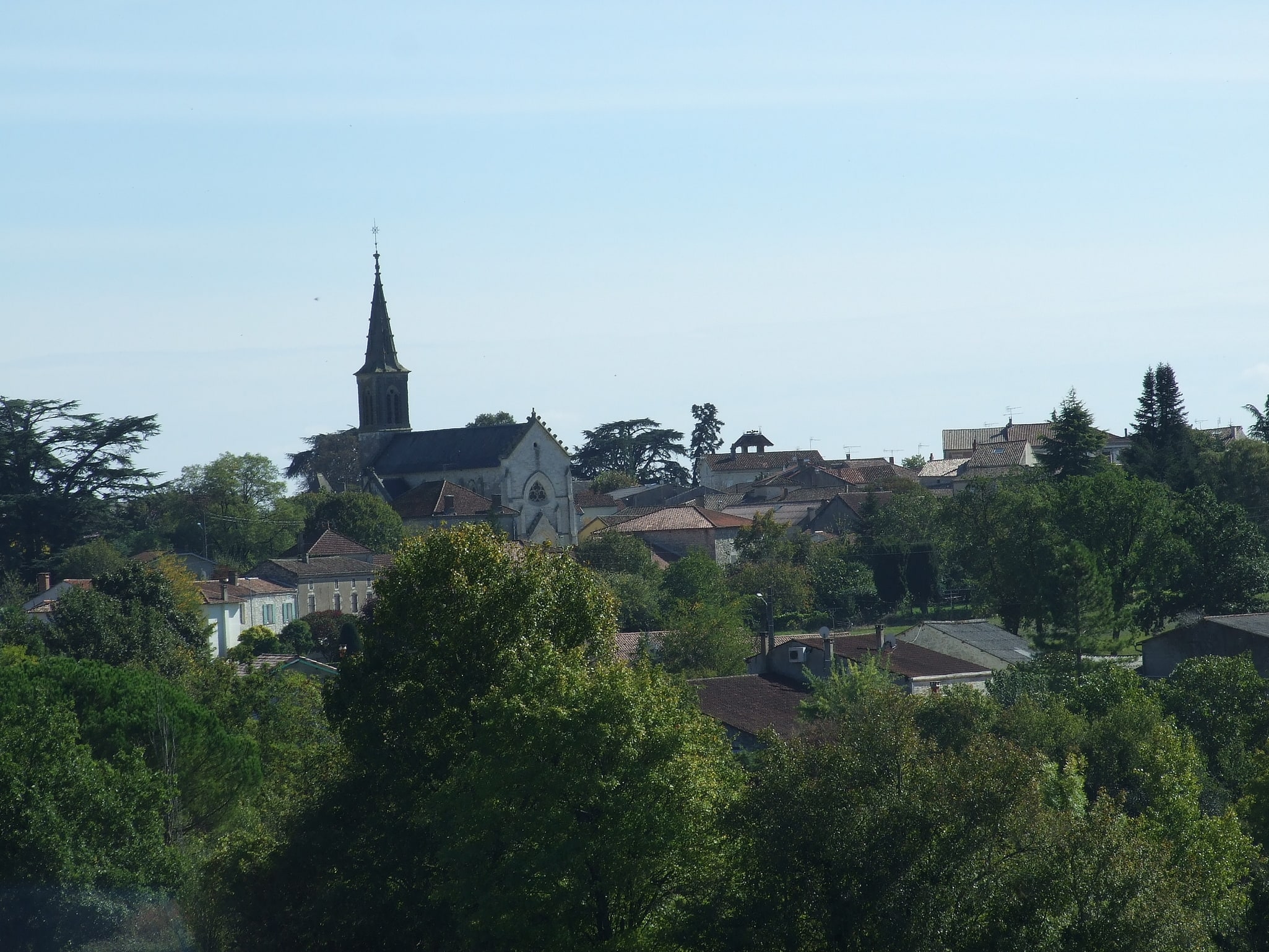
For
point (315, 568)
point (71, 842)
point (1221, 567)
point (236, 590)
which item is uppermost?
point (315, 568)

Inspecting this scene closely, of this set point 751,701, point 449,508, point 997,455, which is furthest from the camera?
point 997,455

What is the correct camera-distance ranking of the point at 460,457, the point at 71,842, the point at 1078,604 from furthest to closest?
1. the point at 460,457
2. the point at 1078,604
3. the point at 71,842

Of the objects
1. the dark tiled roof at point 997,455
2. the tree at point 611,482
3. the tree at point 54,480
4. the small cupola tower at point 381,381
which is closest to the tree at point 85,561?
the tree at point 54,480

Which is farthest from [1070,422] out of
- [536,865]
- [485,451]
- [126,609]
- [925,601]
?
[536,865]

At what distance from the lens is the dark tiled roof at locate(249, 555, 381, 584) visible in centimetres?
7038

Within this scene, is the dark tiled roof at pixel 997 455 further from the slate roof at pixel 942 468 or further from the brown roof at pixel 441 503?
the brown roof at pixel 441 503

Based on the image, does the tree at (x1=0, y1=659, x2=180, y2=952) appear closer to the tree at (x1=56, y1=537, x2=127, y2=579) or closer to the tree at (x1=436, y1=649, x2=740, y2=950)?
the tree at (x1=436, y1=649, x2=740, y2=950)

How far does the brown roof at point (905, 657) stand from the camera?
154ft

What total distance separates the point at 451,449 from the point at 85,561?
31.5 m

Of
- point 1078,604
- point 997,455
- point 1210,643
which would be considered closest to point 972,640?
point 1078,604

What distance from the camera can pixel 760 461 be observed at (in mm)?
134750

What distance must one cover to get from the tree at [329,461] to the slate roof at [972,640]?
7504 cm

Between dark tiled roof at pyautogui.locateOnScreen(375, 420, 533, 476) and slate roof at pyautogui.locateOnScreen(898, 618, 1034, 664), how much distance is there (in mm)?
43393

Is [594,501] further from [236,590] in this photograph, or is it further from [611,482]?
[236,590]
